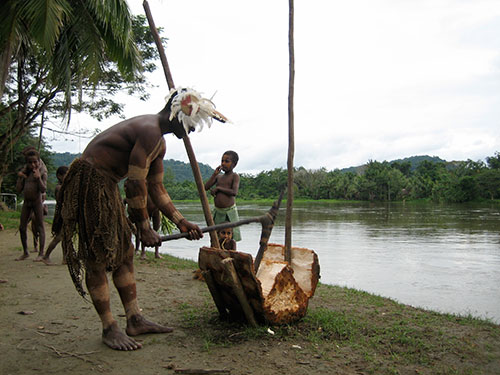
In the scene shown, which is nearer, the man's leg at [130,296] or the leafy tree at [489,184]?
the man's leg at [130,296]

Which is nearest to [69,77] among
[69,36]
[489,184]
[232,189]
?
[69,36]

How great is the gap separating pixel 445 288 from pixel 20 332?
5372 mm

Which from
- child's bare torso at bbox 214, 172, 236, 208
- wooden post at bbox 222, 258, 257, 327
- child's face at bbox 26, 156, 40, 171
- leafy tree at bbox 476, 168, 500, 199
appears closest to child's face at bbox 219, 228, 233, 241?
child's bare torso at bbox 214, 172, 236, 208

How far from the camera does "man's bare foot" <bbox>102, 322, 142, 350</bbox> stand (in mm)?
3008

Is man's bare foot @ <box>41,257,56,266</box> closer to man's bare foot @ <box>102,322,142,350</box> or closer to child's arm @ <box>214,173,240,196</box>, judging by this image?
child's arm @ <box>214,173,240,196</box>

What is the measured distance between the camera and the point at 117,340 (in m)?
3.04

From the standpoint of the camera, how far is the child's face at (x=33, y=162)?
635 centimetres

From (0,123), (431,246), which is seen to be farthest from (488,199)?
(0,123)

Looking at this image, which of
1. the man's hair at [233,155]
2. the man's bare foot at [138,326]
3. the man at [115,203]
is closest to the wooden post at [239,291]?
the man at [115,203]

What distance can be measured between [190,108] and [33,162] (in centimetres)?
424

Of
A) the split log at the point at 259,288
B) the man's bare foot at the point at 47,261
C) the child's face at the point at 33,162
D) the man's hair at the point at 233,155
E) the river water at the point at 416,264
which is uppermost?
the man's hair at the point at 233,155

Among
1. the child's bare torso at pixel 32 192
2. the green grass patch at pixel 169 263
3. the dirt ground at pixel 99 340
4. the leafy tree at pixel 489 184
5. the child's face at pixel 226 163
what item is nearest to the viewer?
the dirt ground at pixel 99 340

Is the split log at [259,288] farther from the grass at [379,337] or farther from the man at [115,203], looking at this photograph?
the man at [115,203]

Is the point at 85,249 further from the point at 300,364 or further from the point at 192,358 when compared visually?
the point at 300,364
